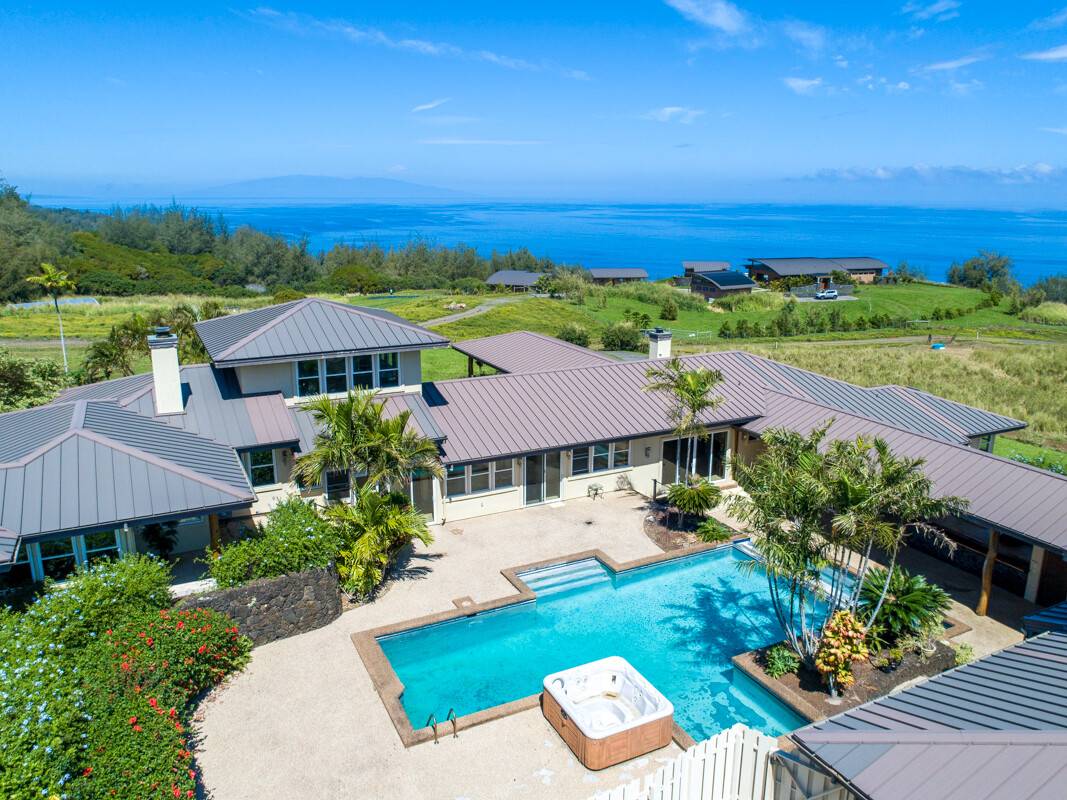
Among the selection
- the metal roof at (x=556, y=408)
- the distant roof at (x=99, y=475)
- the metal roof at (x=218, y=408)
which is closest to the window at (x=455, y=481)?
the metal roof at (x=556, y=408)

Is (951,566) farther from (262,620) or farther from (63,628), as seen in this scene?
(63,628)

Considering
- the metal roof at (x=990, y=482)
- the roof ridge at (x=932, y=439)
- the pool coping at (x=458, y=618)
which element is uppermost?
the roof ridge at (x=932, y=439)

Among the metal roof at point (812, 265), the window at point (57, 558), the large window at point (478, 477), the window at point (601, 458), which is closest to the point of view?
the window at point (57, 558)

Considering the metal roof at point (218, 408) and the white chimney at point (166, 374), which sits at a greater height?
the white chimney at point (166, 374)

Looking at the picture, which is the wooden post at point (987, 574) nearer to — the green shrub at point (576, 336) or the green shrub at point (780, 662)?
the green shrub at point (780, 662)

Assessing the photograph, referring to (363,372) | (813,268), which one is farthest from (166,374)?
(813,268)

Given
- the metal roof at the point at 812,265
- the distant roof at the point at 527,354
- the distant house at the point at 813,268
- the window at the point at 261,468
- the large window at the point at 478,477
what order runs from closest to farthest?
1. the window at the point at 261,468
2. the large window at the point at 478,477
3. the distant roof at the point at 527,354
4. the distant house at the point at 813,268
5. the metal roof at the point at 812,265
